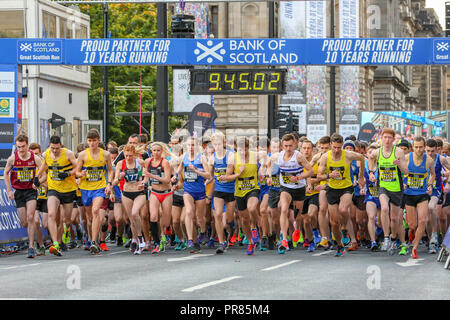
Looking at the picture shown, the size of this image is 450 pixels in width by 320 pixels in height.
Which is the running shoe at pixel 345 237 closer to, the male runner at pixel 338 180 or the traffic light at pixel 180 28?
Result: the male runner at pixel 338 180

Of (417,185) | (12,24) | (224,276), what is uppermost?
(12,24)

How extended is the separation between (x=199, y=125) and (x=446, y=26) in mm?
6770

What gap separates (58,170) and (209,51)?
7795mm

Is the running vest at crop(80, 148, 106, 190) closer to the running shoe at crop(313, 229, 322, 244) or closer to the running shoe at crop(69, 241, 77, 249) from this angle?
the running shoe at crop(69, 241, 77, 249)

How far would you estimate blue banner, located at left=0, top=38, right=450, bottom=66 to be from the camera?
24.0 meters

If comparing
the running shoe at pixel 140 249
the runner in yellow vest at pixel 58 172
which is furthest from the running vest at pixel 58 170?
the running shoe at pixel 140 249

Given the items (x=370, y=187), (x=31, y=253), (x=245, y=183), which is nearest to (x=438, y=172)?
(x=370, y=187)

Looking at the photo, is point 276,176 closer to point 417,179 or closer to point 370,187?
point 370,187

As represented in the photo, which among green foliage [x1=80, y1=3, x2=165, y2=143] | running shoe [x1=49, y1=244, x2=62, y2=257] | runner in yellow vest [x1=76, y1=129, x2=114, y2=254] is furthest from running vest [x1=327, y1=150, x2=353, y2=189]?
green foliage [x1=80, y1=3, x2=165, y2=143]

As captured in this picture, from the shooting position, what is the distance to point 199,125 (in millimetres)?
24156

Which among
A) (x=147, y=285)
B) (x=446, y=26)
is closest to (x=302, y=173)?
(x=147, y=285)

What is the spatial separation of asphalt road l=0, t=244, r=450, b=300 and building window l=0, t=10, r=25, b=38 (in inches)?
903

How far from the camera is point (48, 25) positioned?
1592 inches
